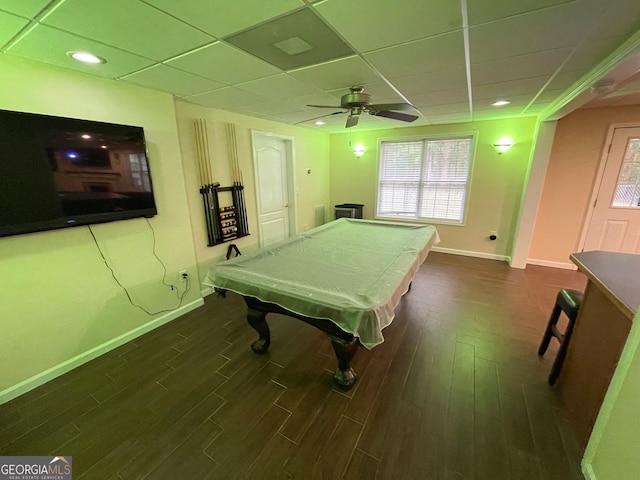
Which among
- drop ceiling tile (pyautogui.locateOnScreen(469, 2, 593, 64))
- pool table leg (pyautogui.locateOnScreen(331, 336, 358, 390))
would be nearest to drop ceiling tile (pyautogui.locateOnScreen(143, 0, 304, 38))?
drop ceiling tile (pyautogui.locateOnScreen(469, 2, 593, 64))

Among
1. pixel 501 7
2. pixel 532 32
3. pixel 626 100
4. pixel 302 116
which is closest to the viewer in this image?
pixel 501 7

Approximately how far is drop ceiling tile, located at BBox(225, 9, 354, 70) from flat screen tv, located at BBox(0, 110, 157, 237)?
1416 millimetres

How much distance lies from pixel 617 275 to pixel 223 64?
2.93 metres

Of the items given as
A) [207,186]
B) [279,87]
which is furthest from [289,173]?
[279,87]

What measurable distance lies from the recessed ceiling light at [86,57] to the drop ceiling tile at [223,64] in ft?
1.42

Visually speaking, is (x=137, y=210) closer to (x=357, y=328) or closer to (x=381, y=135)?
(x=357, y=328)

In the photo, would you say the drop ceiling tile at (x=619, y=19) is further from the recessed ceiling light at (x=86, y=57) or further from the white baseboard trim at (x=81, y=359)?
the white baseboard trim at (x=81, y=359)

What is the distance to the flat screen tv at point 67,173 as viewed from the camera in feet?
5.39

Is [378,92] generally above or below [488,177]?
above

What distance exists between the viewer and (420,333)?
2.44 m

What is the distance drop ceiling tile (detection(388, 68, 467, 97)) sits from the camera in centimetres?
203

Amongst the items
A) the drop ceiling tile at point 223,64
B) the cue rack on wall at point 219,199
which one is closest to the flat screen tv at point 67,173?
the cue rack on wall at point 219,199

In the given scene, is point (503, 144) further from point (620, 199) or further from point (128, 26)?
point (128, 26)

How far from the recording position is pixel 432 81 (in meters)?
2.19
